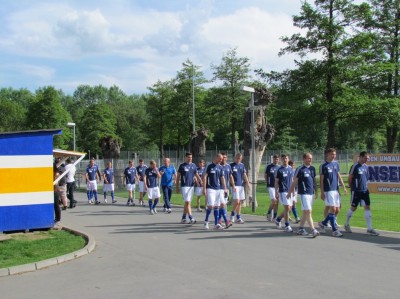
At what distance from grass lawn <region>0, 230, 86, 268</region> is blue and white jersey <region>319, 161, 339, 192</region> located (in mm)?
5660

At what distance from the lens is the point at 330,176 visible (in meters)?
11.4

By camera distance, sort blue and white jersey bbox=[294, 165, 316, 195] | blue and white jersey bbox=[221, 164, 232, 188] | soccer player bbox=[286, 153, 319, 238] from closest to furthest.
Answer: soccer player bbox=[286, 153, 319, 238] < blue and white jersey bbox=[294, 165, 316, 195] < blue and white jersey bbox=[221, 164, 232, 188]

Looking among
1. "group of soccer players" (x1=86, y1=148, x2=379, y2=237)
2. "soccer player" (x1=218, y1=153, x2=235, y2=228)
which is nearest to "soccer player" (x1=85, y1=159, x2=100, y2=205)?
"group of soccer players" (x1=86, y1=148, x2=379, y2=237)

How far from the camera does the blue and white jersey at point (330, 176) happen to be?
448 inches

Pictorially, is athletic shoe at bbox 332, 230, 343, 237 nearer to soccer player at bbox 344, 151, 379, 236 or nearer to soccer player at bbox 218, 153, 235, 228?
soccer player at bbox 344, 151, 379, 236

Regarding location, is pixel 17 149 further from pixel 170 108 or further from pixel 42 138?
pixel 170 108

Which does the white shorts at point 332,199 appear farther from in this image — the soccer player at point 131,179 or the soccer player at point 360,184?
the soccer player at point 131,179

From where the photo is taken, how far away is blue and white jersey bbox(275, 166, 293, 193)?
12.9m

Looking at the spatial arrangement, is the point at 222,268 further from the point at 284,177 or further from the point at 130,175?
the point at 130,175

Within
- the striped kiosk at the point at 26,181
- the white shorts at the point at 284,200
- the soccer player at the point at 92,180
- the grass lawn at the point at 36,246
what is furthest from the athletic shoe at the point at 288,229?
the soccer player at the point at 92,180

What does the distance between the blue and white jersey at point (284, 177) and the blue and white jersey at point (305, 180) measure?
1510mm

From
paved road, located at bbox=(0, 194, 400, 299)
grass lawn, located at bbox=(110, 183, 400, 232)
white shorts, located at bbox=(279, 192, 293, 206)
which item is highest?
white shorts, located at bbox=(279, 192, 293, 206)

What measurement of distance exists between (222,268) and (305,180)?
13.5ft

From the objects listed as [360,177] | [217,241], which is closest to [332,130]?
[360,177]
